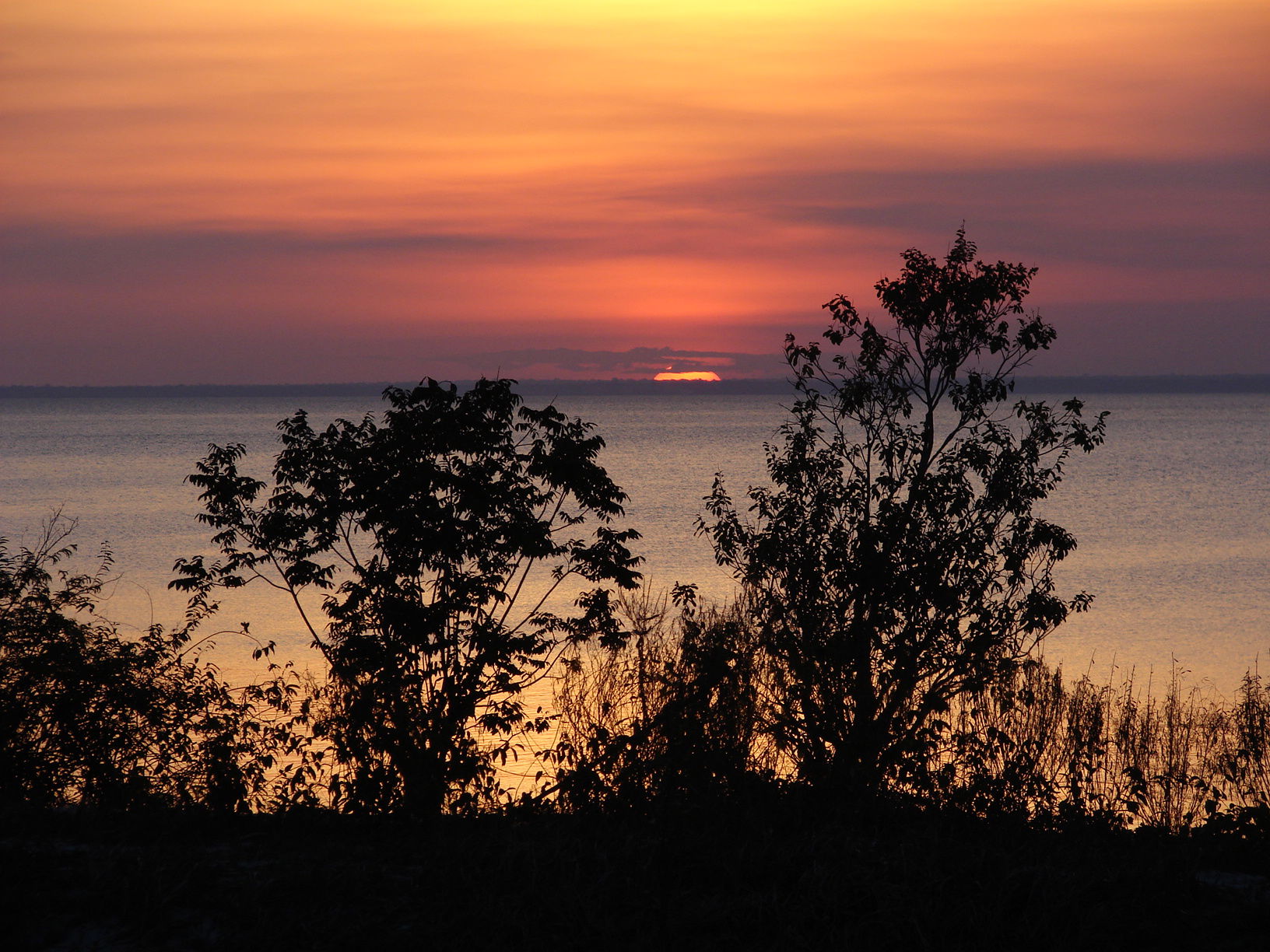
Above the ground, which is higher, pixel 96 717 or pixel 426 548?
pixel 426 548

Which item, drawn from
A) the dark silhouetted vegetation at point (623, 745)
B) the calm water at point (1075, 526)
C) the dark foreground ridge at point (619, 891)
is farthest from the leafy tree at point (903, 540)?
the calm water at point (1075, 526)

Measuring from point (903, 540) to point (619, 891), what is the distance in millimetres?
7694

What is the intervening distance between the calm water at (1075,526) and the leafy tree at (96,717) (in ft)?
46.6

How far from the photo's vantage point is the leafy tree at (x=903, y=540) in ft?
44.1

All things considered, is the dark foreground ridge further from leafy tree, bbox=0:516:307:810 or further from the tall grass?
leafy tree, bbox=0:516:307:810

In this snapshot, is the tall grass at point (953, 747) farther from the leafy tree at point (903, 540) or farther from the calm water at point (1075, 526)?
the calm water at point (1075, 526)

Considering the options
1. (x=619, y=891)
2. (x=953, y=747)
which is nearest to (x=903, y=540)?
(x=953, y=747)

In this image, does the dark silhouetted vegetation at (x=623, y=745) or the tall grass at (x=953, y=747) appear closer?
the dark silhouetted vegetation at (x=623, y=745)

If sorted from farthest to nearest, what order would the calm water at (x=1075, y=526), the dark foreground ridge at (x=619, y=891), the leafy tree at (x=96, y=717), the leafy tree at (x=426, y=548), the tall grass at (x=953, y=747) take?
the calm water at (x=1075, y=526) < the leafy tree at (x=426, y=548) < the leafy tree at (x=96, y=717) < the tall grass at (x=953, y=747) < the dark foreground ridge at (x=619, y=891)

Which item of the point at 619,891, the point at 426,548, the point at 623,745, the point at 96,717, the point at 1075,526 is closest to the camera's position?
A: the point at 619,891

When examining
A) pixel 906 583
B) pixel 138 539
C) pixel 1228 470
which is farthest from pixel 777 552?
pixel 1228 470

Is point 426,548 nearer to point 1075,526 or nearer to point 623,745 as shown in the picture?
point 623,745

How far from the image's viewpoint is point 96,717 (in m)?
12.7

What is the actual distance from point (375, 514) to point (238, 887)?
6151 mm
